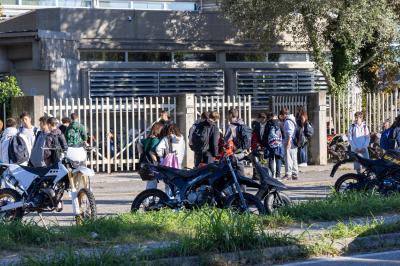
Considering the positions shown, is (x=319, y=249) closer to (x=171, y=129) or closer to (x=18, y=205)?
(x=18, y=205)

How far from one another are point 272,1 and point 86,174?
572 inches

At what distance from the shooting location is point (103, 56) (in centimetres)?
2859

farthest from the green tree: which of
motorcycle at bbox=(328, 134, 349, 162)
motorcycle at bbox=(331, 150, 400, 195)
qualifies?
motorcycle at bbox=(331, 150, 400, 195)

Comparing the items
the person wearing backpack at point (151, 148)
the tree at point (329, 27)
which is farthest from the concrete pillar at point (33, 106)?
the tree at point (329, 27)

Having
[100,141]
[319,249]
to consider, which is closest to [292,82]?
[100,141]

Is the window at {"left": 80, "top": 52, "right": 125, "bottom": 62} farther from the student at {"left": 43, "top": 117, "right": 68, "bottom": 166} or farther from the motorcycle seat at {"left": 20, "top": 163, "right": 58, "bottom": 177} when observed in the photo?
the motorcycle seat at {"left": 20, "top": 163, "right": 58, "bottom": 177}

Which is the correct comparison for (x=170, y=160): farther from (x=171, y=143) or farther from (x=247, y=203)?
(x=247, y=203)

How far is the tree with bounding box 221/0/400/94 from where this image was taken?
26938 mm

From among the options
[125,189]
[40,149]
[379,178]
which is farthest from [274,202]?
[125,189]

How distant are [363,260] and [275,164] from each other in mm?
10885

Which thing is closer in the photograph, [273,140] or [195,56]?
[273,140]

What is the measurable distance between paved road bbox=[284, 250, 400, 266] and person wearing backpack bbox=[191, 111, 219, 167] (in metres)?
6.68

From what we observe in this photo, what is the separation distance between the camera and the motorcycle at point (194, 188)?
13.2 m

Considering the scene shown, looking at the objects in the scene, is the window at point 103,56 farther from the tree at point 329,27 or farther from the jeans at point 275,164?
the jeans at point 275,164
